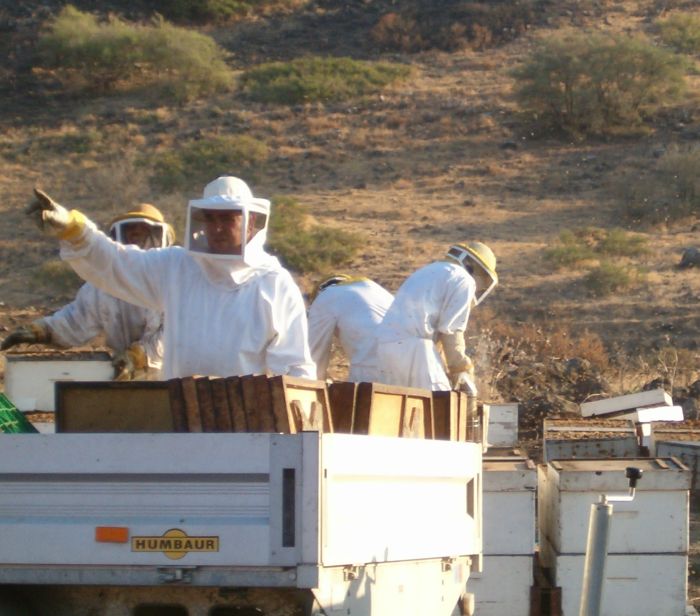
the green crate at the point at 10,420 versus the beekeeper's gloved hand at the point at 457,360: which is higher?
the beekeeper's gloved hand at the point at 457,360

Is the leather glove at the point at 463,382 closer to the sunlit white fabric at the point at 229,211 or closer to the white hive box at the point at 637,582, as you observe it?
the white hive box at the point at 637,582

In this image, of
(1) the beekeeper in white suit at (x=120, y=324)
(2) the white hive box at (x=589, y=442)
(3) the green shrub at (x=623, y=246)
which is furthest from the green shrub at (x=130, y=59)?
(1) the beekeeper in white suit at (x=120, y=324)

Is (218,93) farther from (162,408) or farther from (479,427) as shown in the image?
(162,408)

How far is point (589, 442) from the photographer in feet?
35.4

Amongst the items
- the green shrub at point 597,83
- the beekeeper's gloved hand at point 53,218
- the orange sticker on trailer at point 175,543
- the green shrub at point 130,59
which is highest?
the green shrub at point 130,59

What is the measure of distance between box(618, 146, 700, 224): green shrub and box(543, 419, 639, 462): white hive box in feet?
49.7

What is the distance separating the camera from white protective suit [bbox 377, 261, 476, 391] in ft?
29.7

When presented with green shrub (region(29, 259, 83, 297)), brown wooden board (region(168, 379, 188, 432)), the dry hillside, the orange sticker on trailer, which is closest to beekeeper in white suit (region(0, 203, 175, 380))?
brown wooden board (region(168, 379, 188, 432))

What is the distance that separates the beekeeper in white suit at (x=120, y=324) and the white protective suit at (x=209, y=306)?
129cm

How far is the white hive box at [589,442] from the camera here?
10750 millimetres

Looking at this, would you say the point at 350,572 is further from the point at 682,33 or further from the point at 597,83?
the point at 682,33

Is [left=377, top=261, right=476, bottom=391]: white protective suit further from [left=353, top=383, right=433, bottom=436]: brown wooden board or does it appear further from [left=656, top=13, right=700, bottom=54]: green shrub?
[left=656, top=13, right=700, bottom=54]: green shrub

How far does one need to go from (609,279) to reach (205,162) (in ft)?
33.9

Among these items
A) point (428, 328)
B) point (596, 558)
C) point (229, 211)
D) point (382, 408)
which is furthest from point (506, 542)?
point (596, 558)
